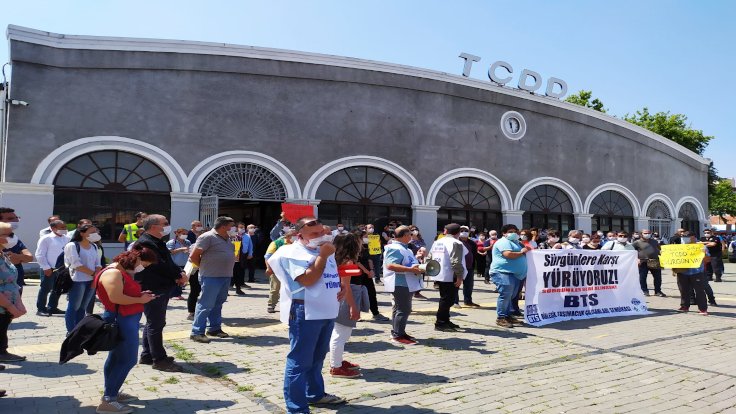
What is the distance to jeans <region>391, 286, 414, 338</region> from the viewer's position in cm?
712

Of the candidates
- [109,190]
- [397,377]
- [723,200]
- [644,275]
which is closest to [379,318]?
[397,377]

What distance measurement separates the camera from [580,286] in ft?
31.3

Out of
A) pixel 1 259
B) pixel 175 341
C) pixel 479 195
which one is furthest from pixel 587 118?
pixel 1 259

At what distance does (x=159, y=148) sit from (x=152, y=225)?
40.1 ft

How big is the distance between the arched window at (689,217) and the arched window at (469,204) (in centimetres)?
1240

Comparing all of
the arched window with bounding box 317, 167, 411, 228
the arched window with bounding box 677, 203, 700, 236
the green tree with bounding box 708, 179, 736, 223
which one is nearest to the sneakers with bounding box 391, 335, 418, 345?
the arched window with bounding box 317, 167, 411, 228

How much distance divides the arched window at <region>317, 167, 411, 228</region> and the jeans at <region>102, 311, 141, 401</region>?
14.6 m

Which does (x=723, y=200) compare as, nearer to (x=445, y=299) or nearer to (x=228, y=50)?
(x=228, y=50)

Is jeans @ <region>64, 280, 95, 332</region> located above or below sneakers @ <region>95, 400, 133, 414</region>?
above

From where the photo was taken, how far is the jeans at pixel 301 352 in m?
4.22

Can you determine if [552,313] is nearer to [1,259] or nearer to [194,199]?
[1,259]

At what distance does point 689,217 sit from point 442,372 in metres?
28.4

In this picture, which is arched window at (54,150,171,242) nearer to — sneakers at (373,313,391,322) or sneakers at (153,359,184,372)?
sneakers at (373,313,391,322)

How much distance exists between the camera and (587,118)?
25.0 m
